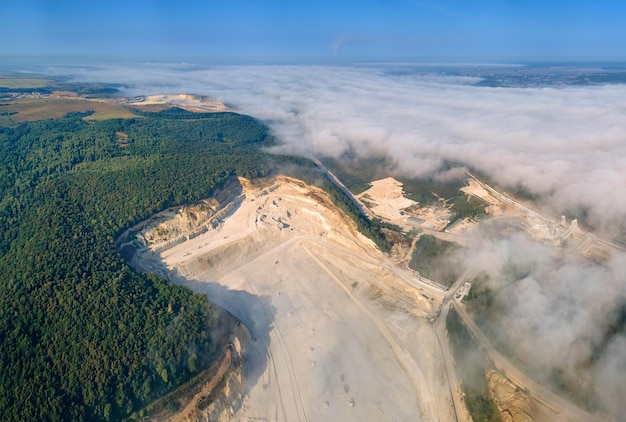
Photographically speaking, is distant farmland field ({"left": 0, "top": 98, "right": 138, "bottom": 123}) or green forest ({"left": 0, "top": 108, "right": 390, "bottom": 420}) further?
distant farmland field ({"left": 0, "top": 98, "right": 138, "bottom": 123})

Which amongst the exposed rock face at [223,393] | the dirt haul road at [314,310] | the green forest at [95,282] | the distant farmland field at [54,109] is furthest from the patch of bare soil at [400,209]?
the distant farmland field at [54,109]

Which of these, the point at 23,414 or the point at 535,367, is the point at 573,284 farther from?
the point at 23,414

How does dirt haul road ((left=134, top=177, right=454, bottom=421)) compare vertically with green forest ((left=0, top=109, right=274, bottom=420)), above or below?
below

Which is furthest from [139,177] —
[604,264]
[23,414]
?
[604,264]

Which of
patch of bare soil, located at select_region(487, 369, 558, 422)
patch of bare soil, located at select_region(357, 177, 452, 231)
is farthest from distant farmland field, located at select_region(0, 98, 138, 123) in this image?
patch of bare soil, located at select_region(487, 369, 558, 422)

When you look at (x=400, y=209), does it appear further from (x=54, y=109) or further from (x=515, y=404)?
(x=54, y=109)

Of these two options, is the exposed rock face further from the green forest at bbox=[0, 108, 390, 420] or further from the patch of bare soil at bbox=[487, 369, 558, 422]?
the patch of bare soil at bbox=[487, 369, 558, 422]

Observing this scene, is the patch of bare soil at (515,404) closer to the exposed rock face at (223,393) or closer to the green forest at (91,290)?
the exposed rock face at (223,393)

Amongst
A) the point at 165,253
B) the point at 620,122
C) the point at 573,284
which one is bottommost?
the point at 165,253
